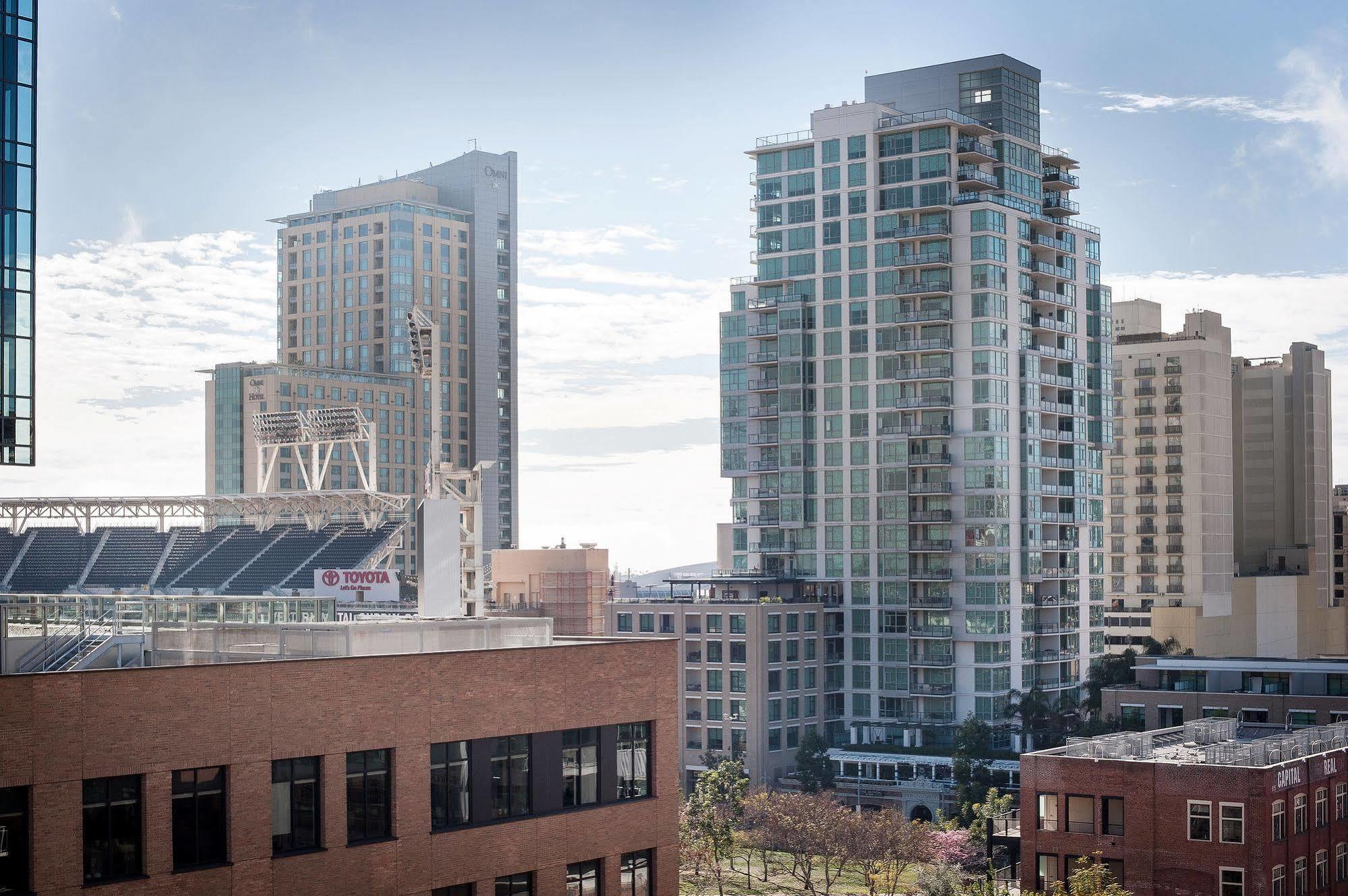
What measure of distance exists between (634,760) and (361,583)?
87848mm

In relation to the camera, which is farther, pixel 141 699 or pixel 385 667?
pixel 385 667

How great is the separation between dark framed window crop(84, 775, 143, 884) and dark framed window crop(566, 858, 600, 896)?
11.1 metres

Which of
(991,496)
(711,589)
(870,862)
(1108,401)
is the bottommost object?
(870,862)

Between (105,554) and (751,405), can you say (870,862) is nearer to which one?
(751,405)

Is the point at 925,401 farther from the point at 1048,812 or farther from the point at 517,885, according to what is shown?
the point at 517,885

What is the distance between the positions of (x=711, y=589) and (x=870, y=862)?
43.1 meters

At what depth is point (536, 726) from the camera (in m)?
36.2

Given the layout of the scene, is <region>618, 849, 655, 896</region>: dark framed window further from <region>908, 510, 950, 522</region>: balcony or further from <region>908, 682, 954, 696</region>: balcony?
<region>908, 510, 950, 522</region>: balcony

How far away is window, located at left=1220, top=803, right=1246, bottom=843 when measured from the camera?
6356 centimetres

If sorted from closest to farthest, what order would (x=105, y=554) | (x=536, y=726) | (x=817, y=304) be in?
1. (x=536, y=726)
2. (x=817, y=304)
3. (x=105, y=554)

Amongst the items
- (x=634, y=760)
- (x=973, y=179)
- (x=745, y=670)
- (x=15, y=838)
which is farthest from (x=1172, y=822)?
(x=973, y=179)

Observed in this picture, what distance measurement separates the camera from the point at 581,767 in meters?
37.5

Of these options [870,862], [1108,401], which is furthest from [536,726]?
[1108,401]

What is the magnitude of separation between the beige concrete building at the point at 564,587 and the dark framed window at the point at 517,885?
102 meters
